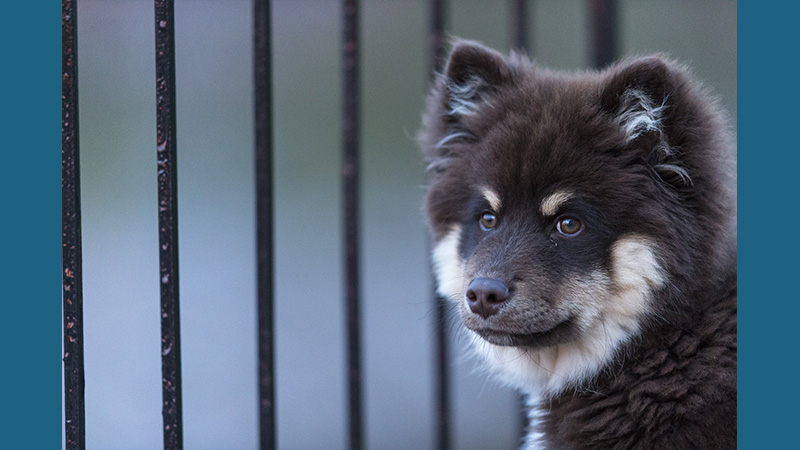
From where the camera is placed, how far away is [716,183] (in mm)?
2949

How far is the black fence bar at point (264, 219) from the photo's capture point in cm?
304

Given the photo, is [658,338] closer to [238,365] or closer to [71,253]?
[71,253]

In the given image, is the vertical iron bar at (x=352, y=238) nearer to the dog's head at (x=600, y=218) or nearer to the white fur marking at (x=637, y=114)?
the dog's head at (x=600, y=218)

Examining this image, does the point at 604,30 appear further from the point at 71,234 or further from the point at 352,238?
the point at 71,234

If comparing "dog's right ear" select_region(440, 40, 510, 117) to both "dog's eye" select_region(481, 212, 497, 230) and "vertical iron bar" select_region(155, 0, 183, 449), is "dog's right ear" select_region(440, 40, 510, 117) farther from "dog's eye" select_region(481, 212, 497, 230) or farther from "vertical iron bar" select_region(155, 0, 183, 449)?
"vertical iron bar" select_region(155, 0, 183, 449)

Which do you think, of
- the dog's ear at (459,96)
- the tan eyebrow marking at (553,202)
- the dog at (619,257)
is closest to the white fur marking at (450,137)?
the dog's ear at (459,96)

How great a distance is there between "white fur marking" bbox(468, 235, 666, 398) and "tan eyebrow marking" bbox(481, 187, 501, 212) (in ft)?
1.47

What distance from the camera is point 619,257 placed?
292 cm

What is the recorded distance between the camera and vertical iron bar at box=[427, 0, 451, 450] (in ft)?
13.8

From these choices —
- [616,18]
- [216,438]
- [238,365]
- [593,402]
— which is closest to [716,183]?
[593,402]

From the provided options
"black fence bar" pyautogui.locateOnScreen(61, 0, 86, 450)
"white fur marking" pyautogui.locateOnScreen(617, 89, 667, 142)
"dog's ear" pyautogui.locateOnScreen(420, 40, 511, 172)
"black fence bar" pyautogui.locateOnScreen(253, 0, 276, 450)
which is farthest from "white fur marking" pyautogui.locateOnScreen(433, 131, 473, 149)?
"black fence bar" pyautogui.locateOnScreen(61, 0, 86, 450)

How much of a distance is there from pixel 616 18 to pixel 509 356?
2.22m

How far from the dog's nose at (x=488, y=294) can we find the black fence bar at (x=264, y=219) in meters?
0.83

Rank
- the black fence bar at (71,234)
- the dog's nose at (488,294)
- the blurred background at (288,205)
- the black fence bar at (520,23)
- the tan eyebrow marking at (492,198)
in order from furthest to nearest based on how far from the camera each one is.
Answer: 1. the blurred background at (288,205)
2. the black fence bar at (520,23)
3. the tan eyebrow marking at (492,198)
4. the dog's nose at (488,294)
5. the black fence bar at (71,234)
